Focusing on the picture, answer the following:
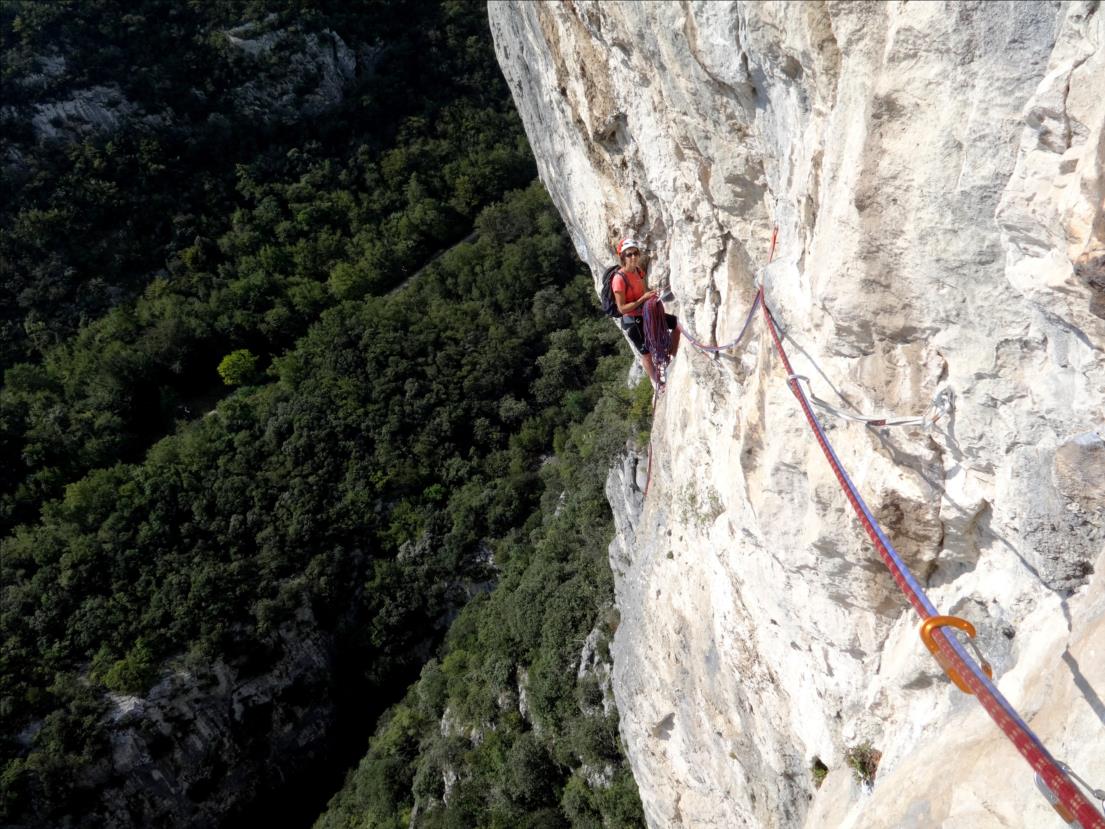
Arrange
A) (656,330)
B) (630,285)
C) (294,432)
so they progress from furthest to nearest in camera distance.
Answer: (294,432) → (656,330) → (630,285)

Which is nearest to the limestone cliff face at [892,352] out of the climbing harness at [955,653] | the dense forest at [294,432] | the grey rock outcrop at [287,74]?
the climbing harness at [955,653]

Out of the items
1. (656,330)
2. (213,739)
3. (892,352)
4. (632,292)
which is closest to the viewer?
(892,352)

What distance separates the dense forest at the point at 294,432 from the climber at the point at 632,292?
289 inches

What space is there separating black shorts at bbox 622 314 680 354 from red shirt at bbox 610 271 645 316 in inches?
4.1

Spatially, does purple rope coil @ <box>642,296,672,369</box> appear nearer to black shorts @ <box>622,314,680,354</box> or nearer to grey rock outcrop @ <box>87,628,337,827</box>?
black shorts @ <box>622,314,680,354</box>

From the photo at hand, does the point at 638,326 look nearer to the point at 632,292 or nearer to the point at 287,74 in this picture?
the point at 632,292

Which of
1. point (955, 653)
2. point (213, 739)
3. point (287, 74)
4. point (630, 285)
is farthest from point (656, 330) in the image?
point (287, 74)

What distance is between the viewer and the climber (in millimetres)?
8562

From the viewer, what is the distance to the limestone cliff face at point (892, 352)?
127 inches

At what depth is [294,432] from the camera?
2894 cm

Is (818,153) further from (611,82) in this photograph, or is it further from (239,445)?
(239,445)

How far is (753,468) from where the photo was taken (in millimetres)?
5961

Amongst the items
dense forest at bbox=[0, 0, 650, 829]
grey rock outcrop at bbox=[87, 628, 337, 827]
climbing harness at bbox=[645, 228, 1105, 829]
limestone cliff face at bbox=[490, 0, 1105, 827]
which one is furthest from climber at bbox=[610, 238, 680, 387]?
grey rock outcrop at bbox=[87, 628, 337, 827]

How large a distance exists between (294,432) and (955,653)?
28299mm
